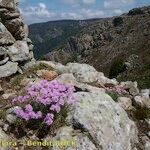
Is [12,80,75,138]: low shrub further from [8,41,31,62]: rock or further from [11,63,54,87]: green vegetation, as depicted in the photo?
[8,41,31,62]: rock

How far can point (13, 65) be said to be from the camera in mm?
18016

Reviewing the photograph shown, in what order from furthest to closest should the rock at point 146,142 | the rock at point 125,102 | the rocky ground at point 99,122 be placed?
the rock at point 125,102, the rock at point 146,142, the rocky ground at point 99,122

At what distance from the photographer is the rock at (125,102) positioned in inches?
612

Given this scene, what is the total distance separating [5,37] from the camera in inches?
732

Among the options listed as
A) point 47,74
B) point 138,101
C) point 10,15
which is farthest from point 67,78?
point 10,15

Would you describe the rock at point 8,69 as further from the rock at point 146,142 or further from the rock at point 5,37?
the rock at point 146,142

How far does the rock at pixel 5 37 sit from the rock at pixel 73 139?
770cm

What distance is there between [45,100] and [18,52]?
7.12 metres

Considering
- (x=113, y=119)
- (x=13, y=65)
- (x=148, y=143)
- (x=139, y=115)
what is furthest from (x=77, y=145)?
(x=13, y=65)

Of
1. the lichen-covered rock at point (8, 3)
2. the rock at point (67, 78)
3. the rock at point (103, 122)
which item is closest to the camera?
the rock at point (103, 122)

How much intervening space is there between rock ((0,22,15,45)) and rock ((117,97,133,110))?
5826 mm

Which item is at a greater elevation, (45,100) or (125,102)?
(45,100)

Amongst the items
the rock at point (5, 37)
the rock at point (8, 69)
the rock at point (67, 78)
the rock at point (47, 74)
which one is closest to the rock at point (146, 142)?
the rock at point (67, 78)

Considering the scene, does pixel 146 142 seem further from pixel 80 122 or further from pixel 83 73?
pixel 83 73
